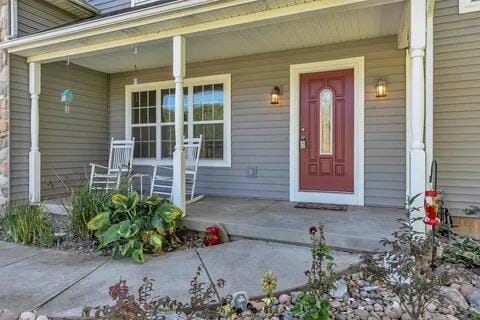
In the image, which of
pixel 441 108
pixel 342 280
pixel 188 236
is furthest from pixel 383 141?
pixel 188 236

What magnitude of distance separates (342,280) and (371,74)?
295 centimetres

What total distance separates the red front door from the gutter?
6.38ft

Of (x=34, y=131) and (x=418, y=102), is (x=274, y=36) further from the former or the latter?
(x=34, y=131)

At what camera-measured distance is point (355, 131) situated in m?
4.71

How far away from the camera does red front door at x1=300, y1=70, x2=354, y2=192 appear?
4793 mm

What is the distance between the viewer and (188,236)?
155 inches

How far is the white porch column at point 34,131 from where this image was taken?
4977 millimetres

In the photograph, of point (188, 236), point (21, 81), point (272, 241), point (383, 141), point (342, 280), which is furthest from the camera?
point (21, 81)

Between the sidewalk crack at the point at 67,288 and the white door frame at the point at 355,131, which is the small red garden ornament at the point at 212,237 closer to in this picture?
the sidewalk crack at the point at 67,288

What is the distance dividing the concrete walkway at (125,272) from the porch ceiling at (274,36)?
2.32 meters

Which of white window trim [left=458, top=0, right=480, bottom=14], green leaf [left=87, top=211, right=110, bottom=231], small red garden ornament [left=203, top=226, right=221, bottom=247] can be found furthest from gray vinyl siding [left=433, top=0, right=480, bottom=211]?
green leaf [left=87, top=211, right=110, bottom=231]

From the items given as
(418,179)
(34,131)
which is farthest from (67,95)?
(418,179)

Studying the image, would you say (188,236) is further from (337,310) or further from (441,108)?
(441,108)

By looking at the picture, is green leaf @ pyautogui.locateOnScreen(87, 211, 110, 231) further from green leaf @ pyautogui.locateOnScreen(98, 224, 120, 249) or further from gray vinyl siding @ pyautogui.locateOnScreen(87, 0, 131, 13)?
gray vinyl siding @ pyautogui.locateOnScreen(87, 0, 131, 13)
